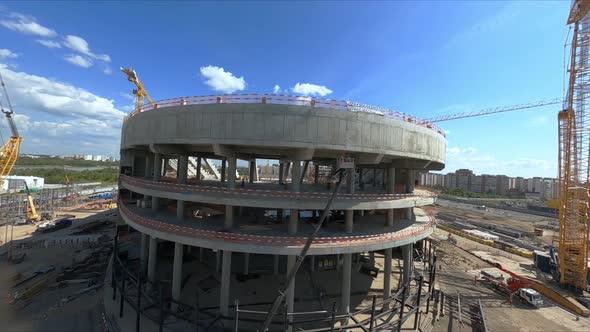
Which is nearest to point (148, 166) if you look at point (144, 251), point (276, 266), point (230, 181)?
point (144, 251)

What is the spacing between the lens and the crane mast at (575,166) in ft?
104

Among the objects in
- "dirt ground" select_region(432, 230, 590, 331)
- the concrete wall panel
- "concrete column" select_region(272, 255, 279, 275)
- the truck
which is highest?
the concrete wall panel

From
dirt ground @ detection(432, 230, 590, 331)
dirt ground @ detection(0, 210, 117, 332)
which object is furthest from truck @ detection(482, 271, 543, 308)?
dirt ground @ detection(0, 210, 117, 332)

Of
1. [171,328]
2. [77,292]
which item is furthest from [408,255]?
[77,292]

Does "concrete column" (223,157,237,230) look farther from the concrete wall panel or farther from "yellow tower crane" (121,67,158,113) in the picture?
"yellow tower crane" (121,67,158,113)

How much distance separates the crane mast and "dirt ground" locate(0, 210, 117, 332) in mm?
Result: 50054

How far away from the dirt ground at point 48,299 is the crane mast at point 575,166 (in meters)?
50.1

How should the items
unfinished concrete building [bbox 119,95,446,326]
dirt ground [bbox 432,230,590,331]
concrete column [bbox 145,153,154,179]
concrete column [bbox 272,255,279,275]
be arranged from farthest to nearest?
concrete column [bbox 145,153,154,179] → dirt ground [bbox 432,230,590,331] → concrete column [bbox 272,255,279,275] → unfinished concrete building [bbox 119,95,446,326]

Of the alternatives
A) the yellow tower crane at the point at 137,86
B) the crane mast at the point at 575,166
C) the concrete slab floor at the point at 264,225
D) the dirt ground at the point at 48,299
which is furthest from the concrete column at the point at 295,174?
the yellow tower crane at the point at 137,86

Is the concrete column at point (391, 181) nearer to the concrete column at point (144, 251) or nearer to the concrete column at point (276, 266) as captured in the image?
the concrete column at point (276, 266)

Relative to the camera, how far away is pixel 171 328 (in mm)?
15203

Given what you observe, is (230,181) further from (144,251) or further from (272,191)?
(144,251)

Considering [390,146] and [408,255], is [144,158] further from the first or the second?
[408,255]

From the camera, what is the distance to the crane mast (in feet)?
104
